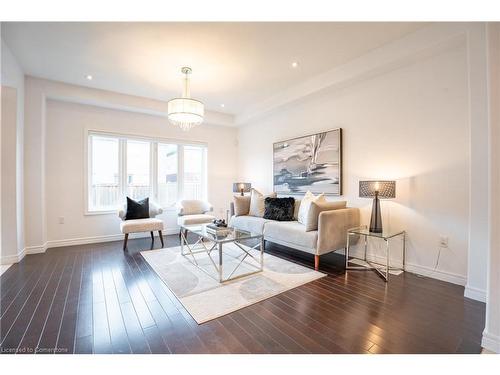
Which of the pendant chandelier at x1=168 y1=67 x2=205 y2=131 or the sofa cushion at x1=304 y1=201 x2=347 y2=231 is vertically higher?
the pendant chandelier at x1=168 y1=67 x2=205 y2=131

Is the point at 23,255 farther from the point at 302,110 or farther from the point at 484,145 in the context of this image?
the point at 484,145

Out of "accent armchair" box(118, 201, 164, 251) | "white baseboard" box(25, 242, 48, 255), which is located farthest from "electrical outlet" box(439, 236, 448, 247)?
"white baseboard" box(25, 242, 48, 255)

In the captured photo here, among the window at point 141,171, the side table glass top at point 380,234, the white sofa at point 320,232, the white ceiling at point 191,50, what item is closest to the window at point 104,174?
the window at point 141,171

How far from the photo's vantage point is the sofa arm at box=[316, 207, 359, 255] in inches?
117

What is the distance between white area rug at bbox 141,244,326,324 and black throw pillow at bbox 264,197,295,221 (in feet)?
2.25

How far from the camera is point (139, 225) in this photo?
13.3 feet

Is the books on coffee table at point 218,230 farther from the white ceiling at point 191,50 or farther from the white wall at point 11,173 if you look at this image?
the white wall at point 11,173

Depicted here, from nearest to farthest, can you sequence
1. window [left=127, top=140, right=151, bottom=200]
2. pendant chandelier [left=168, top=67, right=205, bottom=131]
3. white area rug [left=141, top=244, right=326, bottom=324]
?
white area rug [left=141, top=244, right=326, bottom=324], pendant chandelier [left=168, top=67, right=205, bottom=131], window [left=127, top=140, right=151, bottom=200]

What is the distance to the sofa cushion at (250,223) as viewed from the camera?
12.8 ft

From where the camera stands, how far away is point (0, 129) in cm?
322

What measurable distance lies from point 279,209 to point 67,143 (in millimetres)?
3997

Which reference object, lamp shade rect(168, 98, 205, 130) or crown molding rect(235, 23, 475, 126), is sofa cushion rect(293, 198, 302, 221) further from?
lamp shade rect(168, 98, 205, 130)

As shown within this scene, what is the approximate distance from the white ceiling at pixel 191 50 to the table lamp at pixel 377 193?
171 cm
